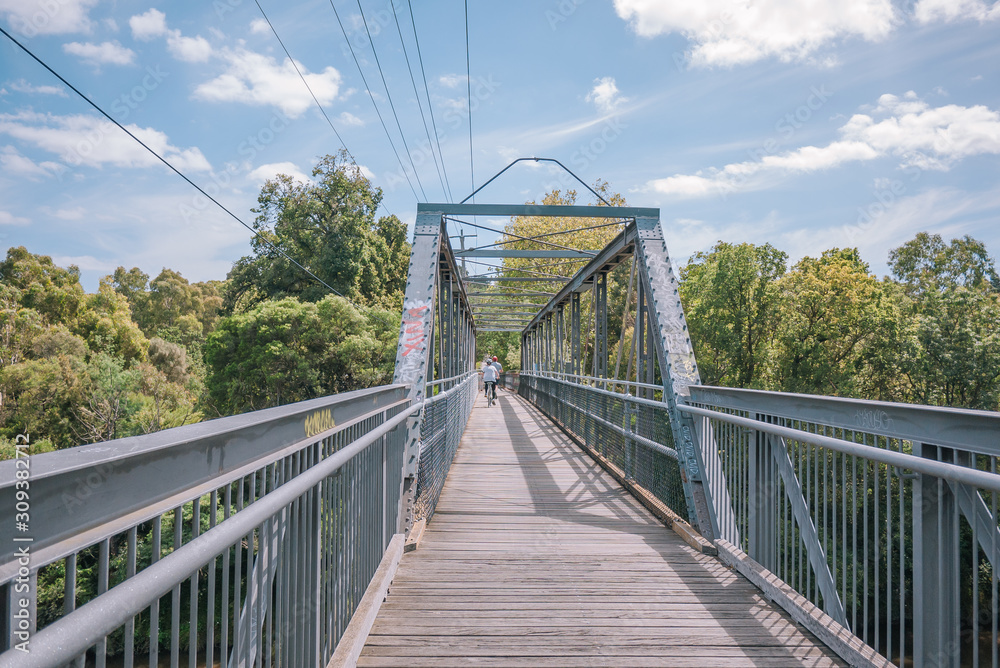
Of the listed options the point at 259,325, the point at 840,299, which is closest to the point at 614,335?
the point at 840,299

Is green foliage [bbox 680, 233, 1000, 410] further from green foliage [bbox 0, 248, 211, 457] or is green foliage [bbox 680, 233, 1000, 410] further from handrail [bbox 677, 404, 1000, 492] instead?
green foliage [bbox 0, 248, 211, 457]

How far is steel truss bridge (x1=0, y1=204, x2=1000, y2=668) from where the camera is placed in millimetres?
1123

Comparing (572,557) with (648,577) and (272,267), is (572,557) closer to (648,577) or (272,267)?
(648,577)

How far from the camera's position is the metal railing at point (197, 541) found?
0.90 metres

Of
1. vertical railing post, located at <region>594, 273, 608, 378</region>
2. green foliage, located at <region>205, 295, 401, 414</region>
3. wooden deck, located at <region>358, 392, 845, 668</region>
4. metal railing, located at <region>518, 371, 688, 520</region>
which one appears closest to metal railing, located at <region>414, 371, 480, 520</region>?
wooden deck, located at <region>358, 392, 845, 668</region>

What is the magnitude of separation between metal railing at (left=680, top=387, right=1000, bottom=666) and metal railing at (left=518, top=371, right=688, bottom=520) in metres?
0.86

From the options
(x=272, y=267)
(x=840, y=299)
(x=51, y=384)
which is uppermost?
(x=272, y=267)

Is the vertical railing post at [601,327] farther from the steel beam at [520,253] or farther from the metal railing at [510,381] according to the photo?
the metal railing at [510,381]

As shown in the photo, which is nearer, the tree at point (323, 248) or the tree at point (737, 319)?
the tree at point (737, 319)

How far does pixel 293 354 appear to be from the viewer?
3278cm

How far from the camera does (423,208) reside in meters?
8.59

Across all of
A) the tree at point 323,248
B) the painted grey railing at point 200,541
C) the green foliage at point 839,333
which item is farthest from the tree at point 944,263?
the painted grey railing at point 200,541

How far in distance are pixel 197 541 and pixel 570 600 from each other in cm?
291

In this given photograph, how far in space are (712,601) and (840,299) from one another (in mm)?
31535
